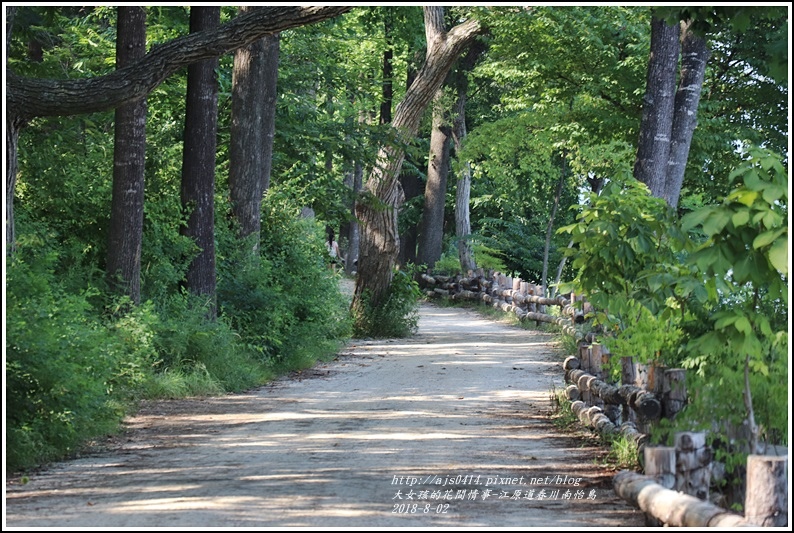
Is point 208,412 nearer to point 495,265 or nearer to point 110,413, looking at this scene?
point 110,413

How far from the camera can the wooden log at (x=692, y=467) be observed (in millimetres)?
6945

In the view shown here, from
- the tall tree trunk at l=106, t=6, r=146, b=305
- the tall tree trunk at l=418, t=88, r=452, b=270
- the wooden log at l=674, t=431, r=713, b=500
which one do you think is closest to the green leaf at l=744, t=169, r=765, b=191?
the wooden log at l=674, t=431, r=713, b=500

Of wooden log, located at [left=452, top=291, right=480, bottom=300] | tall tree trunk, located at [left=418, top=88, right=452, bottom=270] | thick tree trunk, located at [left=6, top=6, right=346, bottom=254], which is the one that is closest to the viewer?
thick tree trunk, located at [left=6, top=6, right=346, bottom=254]

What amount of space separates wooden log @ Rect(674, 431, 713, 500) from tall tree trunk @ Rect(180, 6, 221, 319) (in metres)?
9.32

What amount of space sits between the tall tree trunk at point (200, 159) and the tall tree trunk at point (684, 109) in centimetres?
722

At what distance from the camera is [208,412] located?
12.4 metres

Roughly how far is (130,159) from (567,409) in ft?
18.7

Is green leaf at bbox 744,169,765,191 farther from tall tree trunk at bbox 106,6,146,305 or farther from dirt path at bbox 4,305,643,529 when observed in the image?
tall tree trunk at bbox 106,6,146,305

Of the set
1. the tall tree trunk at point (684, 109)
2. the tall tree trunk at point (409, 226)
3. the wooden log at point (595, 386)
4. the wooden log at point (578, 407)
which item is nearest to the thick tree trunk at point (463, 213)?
the tall tree trunk at point (409, 226)

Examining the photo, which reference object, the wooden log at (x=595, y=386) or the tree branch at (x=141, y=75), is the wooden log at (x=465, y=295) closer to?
the wooden log at (x=595, y=386)

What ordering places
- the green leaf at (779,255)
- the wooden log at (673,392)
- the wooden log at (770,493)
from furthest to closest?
the wooden log at (673,392) → the green leaf at (779,255) → the wooden log at (770,493)

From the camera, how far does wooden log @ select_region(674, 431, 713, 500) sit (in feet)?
22.8

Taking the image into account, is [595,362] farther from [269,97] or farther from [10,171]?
[269,97]

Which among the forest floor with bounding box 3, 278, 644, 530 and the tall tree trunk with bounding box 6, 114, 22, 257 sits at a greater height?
the tall tree trunk with bounding box 6, 114, 22, 257
